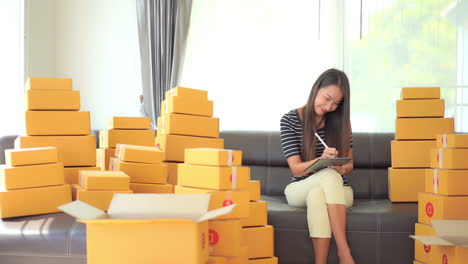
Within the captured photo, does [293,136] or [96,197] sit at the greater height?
[293,136]

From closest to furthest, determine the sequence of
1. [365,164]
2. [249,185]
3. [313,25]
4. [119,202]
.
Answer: [119,202] → [249,185] → [365,164] → [313,25]

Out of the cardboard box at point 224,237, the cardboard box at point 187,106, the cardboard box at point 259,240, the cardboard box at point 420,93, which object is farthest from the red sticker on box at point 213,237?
the cardboard box at point 420,93

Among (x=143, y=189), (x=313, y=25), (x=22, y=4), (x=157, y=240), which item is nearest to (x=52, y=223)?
(x=143, y=189)

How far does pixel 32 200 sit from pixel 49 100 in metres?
0.53

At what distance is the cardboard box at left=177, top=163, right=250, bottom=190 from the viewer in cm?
206

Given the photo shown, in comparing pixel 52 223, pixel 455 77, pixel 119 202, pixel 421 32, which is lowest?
pixel 52 223

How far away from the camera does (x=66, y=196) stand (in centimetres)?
251

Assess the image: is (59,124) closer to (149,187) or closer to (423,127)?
(149,187)

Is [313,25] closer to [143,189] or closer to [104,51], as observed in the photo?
[104,51]

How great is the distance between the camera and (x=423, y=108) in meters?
3.21

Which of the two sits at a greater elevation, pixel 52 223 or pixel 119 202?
pixel 119 202

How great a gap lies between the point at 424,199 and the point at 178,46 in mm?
2798

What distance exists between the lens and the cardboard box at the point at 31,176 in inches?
93.9

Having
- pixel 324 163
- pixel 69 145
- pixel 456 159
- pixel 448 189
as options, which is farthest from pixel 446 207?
pixel 69 145
